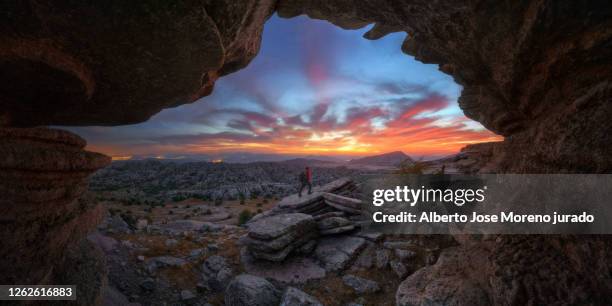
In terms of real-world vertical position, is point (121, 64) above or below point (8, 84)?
above

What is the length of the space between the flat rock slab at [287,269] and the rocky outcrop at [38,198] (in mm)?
6005

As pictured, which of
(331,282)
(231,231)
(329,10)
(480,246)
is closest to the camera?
(480,246)

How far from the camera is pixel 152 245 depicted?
10109 mm

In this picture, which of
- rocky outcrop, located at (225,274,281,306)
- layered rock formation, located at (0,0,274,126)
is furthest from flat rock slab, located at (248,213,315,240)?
layered rock formation, located at (0,0,274,126)

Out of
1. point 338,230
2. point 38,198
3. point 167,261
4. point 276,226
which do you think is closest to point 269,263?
point 276,226

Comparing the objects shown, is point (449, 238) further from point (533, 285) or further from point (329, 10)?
point (329, 10)

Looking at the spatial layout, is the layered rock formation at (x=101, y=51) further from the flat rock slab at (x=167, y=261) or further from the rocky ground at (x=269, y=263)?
the flat rock slab at (x=167, y=261)

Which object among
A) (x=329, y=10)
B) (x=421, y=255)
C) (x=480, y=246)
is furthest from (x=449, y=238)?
(x=329, y=10)

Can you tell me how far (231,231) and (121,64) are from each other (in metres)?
10.8

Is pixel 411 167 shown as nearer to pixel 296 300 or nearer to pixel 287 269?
pixel 287 269

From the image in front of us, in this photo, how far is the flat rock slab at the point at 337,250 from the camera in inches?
364

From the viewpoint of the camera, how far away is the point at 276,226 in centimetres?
1024

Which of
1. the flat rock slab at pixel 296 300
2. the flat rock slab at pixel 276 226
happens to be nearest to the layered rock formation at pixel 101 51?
the flat rock slab at pixel 276 226

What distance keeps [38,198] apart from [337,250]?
9077 mm
